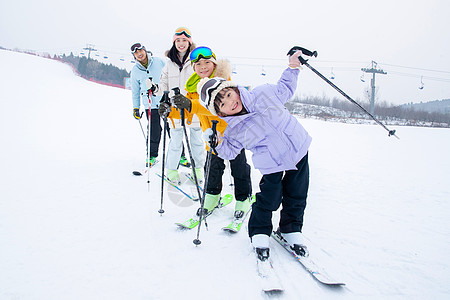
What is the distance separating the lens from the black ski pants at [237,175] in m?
2.82

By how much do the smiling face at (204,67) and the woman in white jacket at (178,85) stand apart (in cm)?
80

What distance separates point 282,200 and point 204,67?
64.6 inches

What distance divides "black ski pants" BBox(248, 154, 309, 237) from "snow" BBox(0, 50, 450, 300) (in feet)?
0.93

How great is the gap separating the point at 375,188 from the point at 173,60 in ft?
13.3

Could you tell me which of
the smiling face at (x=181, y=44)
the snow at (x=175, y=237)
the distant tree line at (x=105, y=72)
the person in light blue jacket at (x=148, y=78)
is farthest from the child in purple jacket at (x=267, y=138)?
the distant tree line at (x=105, y=72)

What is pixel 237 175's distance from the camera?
9.41 feet

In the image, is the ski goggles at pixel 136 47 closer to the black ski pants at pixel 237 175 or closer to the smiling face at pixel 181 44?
the smiling face at pixel 181 44

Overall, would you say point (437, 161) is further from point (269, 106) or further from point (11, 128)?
point (11, 128)

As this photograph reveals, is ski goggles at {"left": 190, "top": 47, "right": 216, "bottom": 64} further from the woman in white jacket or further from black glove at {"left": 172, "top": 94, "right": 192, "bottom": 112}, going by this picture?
the woman in white jacket

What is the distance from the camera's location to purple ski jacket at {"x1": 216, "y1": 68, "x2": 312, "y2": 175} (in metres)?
2.07

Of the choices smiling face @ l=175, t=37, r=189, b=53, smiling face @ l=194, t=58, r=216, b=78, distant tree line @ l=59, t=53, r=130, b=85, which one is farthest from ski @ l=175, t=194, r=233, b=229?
distant tree line @ l=59, t=53, r=130, b=85

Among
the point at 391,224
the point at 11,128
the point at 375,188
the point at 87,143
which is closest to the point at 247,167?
the point at 391,224

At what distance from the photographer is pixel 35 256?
6.72 feet

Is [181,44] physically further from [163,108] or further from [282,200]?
[282,200]
